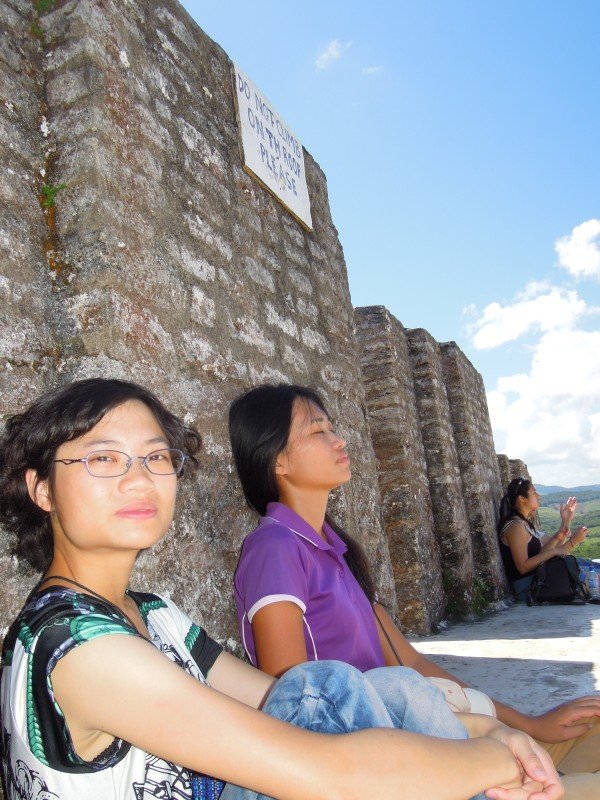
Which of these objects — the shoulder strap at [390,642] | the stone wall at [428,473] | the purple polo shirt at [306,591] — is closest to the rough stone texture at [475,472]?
the stone wall at [428,473]

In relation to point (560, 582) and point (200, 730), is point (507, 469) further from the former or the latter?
point (200, 730)

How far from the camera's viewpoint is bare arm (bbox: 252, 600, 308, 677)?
6.01 ft

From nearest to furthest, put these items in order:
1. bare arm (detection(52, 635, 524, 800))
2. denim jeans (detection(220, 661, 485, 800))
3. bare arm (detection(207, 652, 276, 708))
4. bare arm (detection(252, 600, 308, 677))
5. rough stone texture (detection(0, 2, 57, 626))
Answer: bare arm (detection(52, 635, 524, 800)) < denim jeans (detection(220, 661, 485, 800)) < bare arm (detection(207, 652, 276, 708)) < rough stone texture (detection(0, 2, 57, 626)) < bare arm (detection(252, 600, 308, 677))

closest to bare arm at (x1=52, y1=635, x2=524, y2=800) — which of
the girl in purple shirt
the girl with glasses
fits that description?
the girl with glasses


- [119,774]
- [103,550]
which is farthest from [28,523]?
[119,774]

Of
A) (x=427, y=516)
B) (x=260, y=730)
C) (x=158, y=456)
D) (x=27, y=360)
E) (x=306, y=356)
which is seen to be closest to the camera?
(x=260, y=730)

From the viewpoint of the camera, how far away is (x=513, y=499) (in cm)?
633

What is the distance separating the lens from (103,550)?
4.44 feet

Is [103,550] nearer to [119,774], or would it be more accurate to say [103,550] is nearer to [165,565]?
[119,774]

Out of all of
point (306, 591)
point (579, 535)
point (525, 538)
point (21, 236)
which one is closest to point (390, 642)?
point (306, 591)

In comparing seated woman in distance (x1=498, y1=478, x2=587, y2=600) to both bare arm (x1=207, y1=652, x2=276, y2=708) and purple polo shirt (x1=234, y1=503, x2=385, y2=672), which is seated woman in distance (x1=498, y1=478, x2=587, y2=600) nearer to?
purple polo shirt (x1=234, y1=503, x2=385, y2=672)

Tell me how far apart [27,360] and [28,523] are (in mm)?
469

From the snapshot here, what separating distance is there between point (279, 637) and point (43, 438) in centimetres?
87

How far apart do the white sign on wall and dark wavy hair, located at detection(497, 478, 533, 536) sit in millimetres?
3731
